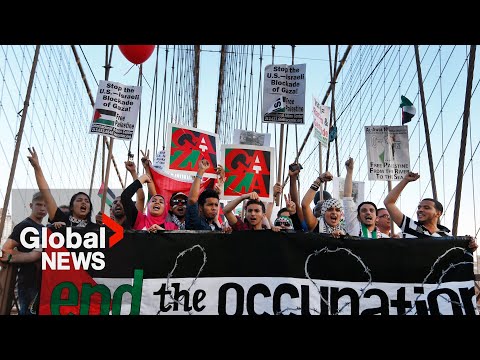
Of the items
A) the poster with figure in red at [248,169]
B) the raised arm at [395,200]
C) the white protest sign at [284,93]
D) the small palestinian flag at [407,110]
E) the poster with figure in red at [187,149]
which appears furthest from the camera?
the small palestinian flag at [407,110]

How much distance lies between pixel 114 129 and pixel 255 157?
1648 mm

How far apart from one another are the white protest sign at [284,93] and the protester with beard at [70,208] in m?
2.16

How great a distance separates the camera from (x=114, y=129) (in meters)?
5.88

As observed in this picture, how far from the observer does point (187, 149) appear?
5324mm

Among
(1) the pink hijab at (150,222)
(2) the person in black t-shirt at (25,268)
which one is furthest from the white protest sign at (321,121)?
(2) the person in black t-shirt at (25,268)

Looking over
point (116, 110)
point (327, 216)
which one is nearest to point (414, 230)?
point (327, 216)

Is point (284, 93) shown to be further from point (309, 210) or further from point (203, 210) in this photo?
point (203, 210)

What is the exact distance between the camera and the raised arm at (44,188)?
13.0ft

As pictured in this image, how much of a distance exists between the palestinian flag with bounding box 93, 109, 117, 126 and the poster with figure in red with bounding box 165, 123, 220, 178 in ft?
3.13

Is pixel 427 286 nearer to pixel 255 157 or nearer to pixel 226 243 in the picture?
pixel 226 243

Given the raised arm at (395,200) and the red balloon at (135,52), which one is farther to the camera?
the red balloon at (135,52)

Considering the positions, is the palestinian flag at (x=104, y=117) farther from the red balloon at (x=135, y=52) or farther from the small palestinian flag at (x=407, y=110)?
the small palestinian flag at (x=407, y=110)

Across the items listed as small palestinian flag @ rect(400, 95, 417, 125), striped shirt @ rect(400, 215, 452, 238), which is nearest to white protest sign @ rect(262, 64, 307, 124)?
striped shirt @ rect(400, 215, 452, 238)
